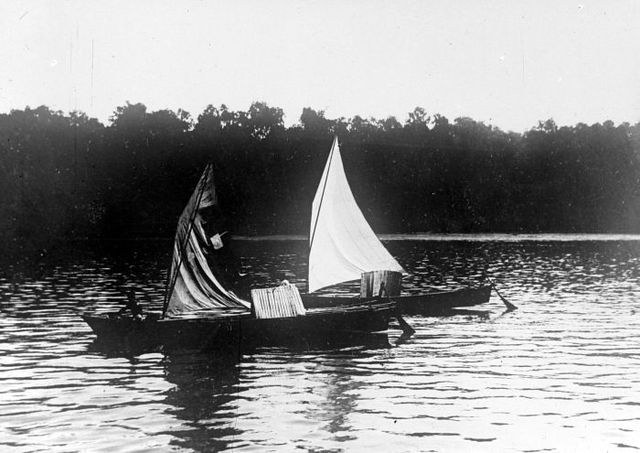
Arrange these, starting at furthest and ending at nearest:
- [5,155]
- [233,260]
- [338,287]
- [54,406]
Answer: [5,155] < [233,260] < [338,287] < [54,406]

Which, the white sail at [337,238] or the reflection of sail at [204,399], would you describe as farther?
the white sail at [337,238]

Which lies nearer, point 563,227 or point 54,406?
point 54,406

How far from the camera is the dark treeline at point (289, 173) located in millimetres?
142875

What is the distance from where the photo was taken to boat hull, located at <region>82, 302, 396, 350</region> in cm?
2928

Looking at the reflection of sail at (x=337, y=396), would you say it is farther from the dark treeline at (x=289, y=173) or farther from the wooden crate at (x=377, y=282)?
the dark treeline at (x=289, y=173)

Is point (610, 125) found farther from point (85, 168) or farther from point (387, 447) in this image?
point (387, 447)

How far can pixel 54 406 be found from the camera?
22.2 meters

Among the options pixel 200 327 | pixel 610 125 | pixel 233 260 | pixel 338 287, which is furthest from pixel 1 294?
pixel 610 125

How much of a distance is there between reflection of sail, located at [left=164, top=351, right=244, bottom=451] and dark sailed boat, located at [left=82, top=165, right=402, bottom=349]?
2.62 feet

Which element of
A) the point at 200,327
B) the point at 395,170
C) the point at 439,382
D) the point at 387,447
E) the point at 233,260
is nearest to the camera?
the point at 387,447

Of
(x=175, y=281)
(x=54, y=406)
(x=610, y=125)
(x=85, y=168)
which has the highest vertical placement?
(x=610, y=125)

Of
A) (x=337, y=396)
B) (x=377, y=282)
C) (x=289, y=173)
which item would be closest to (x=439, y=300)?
(x=377, y=282)

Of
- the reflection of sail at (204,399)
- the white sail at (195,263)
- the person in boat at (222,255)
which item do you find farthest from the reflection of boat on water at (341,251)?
the reflection of sail at (204,399)

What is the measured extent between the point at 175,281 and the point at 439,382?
10199mm
